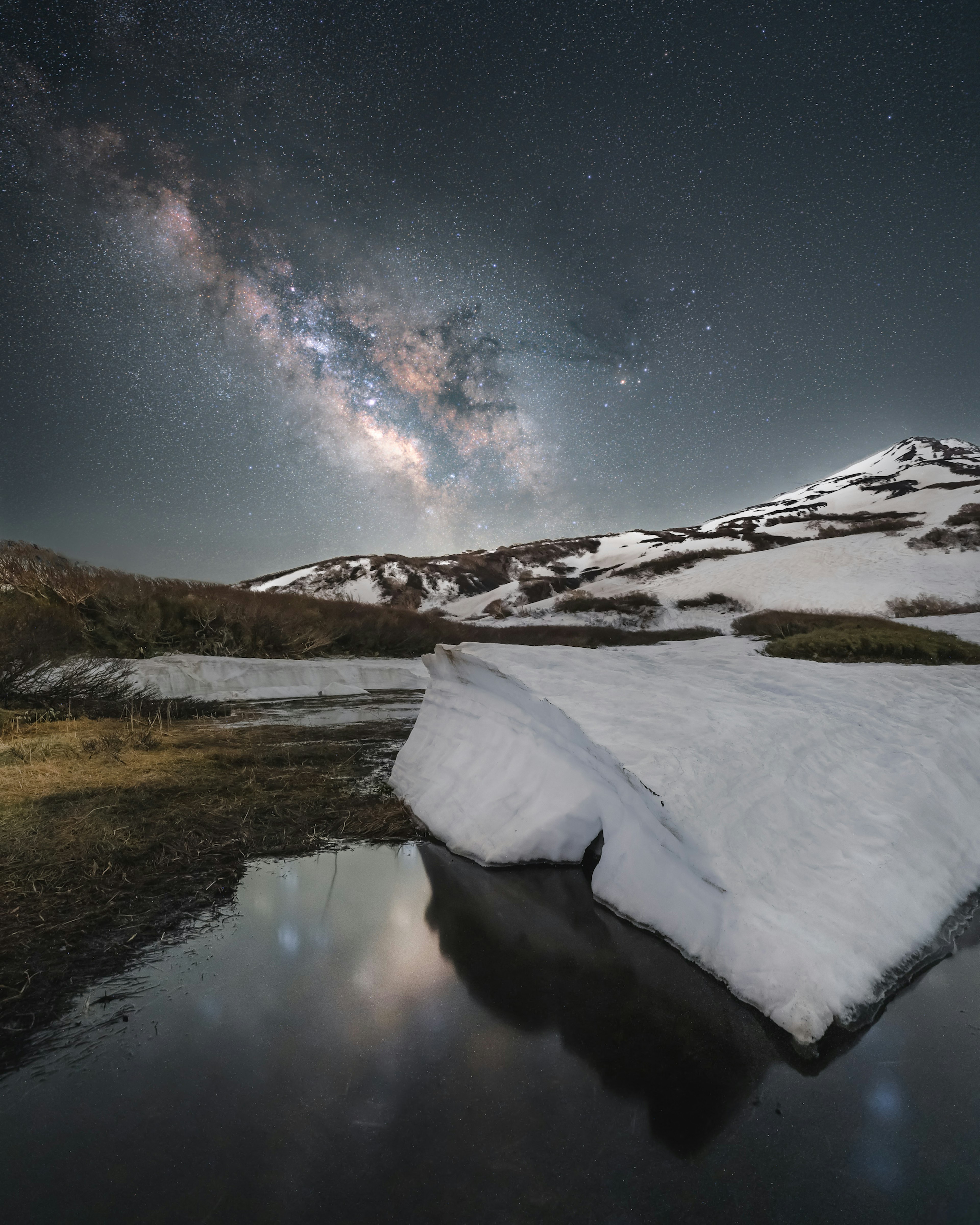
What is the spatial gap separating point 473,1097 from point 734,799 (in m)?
2.00

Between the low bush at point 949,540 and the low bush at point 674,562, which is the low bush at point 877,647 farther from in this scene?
the low bush at point 674,562

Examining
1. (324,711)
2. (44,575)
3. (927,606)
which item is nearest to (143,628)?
(44,575)

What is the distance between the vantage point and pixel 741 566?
31.8m

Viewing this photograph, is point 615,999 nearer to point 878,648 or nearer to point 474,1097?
point 474,1097

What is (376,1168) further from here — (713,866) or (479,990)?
(713,866)

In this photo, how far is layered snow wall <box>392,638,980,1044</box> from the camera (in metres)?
2.50

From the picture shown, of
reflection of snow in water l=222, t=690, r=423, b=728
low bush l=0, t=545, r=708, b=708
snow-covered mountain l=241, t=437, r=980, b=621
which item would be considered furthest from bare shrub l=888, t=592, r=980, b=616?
reflection of snow in water l=222, t=690, r=423, b=728

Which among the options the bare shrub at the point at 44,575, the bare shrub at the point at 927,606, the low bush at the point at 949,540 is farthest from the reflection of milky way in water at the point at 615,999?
the low bush at the point at 949,540

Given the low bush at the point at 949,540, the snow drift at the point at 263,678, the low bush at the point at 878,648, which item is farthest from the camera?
the low bush at the point at 949,540

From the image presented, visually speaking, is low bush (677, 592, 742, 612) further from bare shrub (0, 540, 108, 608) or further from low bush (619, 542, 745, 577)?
bare shrub (0, 540, 108, 608)

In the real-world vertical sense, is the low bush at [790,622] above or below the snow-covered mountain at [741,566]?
below

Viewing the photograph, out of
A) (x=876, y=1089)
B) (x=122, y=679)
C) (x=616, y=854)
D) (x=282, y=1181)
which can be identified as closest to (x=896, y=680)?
(x=616, y=854)

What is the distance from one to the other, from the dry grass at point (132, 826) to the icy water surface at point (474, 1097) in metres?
0.35

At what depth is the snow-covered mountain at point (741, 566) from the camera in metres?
25.4
